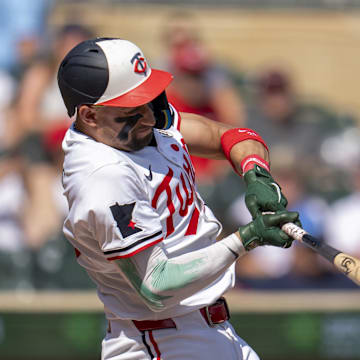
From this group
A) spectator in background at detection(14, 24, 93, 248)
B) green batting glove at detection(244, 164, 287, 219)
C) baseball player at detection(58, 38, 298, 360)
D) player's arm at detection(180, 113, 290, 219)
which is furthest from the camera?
spectator in background at detection(14, 24, 93, 248)

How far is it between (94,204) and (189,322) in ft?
2.15

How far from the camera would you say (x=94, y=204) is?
250cm

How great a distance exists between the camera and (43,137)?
20.0 feet

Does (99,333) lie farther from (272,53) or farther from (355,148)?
(272,53)

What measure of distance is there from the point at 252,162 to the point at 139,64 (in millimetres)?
645

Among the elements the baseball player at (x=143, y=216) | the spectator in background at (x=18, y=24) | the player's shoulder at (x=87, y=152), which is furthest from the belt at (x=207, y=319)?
the spectator in background at (x=18, y=24)

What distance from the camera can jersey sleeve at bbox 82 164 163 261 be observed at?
249 centimetres

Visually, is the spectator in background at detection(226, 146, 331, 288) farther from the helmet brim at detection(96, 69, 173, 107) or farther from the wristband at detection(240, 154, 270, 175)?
the helmet brim at detection(96, 69, 173, 107)

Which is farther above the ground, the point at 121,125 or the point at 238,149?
the point at 121,125

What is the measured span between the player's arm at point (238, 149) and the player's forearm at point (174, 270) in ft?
0.83

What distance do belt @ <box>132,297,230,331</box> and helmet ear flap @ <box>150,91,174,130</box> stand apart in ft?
2.41

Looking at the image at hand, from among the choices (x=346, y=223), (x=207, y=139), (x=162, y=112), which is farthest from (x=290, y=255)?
(x=162, y=112)

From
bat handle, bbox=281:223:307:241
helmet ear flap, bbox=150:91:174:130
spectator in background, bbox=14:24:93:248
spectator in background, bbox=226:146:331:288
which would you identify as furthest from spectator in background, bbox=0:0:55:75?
bat handle, bbox=281:223:307:241

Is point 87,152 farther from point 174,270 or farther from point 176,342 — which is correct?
point 176,342
